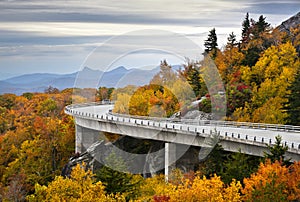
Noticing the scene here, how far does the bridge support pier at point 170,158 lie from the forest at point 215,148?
135cm

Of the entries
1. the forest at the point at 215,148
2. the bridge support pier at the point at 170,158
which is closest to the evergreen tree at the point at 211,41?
the forest at the point at 215,148

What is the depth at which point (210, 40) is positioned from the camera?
9275 cm

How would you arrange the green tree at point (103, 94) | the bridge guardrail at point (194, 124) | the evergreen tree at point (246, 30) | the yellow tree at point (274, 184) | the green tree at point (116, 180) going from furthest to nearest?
the green tree at point (103, 94)
the evergreen tree at point (246, 30)
the green tree at point (116, 180)
the bridge guardrail at point (194, 124)
the yellow tree at point (274, 184)

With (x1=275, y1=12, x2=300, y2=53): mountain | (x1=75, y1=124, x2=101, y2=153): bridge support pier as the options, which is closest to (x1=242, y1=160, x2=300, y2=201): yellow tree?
(x1=75, y1=124, x2=101, y2=153): bridge support pier

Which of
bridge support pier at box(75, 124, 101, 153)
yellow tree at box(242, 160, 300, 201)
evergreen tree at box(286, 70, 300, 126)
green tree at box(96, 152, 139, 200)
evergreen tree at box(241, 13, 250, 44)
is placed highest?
evergreen tree at box(241, 13, 250, 44)

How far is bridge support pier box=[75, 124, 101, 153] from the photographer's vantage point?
7506 cm

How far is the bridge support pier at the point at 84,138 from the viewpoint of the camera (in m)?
75.1

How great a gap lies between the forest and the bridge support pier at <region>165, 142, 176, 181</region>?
135 centimetres

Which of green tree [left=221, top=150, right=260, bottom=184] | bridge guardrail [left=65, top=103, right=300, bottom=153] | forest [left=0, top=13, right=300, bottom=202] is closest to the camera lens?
forest [left=0, top=13, right=300, bottom=202]

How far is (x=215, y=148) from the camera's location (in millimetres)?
46812

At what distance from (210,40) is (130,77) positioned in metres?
27.5

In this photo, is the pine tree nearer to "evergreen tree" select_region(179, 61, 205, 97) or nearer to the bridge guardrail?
"evergreen tree" select_region(179, 61, 205, 97)

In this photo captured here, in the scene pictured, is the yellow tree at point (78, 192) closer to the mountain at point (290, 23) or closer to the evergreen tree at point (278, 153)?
the evergreen tree at point (278, 153)

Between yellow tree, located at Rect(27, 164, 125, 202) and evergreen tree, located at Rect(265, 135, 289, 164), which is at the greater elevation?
evergreen tree, located at Rect(265, 135, 289, 164)
